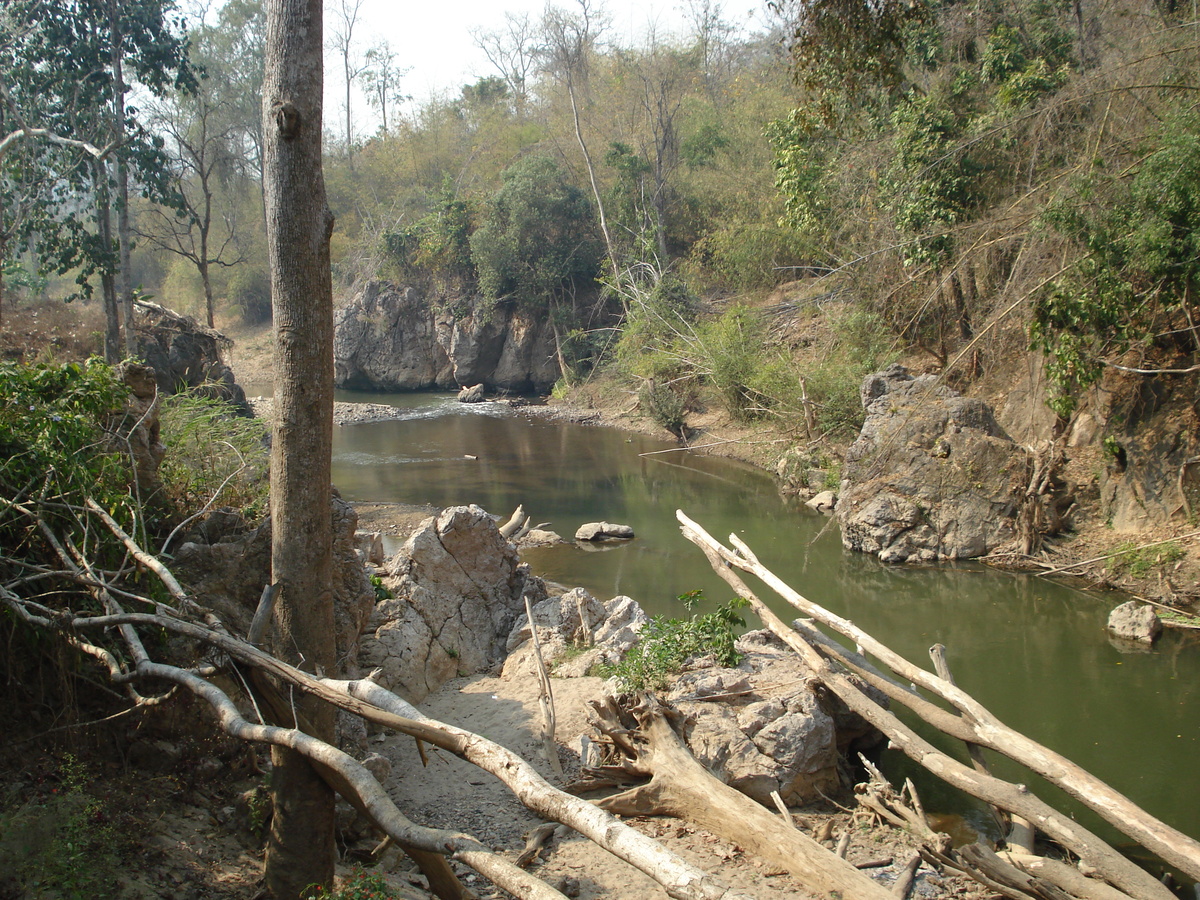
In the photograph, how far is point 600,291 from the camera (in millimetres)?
30734

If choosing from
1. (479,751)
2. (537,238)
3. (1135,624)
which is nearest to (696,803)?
(479,751)

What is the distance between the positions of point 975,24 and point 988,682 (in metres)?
12.4

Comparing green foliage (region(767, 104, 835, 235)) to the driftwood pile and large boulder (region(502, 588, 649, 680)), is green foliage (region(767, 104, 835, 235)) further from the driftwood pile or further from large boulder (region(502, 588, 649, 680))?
the driftwood pile

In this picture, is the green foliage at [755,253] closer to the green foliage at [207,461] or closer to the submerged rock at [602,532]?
the submerged rock at [602,532]

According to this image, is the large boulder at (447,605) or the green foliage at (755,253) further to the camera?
the green foliage at (755,253)

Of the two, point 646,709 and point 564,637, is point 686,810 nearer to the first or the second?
point 646,709

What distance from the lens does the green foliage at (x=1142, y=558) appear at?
9547 millimetres

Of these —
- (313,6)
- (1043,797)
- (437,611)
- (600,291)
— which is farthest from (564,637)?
(600,291)

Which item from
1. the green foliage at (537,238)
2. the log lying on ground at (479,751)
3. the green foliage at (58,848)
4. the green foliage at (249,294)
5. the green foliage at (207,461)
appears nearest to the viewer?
the log lying on ground at (479,751)

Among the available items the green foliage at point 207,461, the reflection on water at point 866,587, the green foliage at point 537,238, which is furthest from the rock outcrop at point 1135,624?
the green foliage at point 537,238

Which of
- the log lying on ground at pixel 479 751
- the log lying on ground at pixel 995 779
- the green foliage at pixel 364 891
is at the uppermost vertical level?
the log lying on ground at pixel 479 751

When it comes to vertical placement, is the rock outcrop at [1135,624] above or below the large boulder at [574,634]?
below

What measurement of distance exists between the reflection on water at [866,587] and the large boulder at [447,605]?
8.39ft

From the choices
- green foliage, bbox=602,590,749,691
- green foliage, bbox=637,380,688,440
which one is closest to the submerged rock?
green foliage, bbox=602,590,749,691
